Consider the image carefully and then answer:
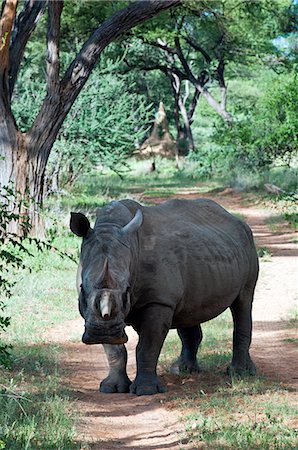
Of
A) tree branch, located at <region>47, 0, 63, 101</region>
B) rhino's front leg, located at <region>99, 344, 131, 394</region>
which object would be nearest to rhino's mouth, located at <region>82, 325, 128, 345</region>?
rhino's front leg, located at <region>99, 344, 131, 394</region>

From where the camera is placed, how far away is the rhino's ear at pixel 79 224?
6.52 m

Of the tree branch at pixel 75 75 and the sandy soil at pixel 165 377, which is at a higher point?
the tree branch at pixel 75 75

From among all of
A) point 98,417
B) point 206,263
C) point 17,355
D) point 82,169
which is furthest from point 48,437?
point 82,169

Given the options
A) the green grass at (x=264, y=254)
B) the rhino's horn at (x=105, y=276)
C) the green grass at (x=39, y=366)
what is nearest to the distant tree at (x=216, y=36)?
the green grass at (x=264, y=254)

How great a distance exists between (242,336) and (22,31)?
8.55m

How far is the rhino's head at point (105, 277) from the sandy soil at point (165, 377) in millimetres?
586

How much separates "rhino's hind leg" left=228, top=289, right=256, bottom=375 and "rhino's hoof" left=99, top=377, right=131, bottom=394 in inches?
43.7

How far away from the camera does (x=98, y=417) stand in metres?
6.30

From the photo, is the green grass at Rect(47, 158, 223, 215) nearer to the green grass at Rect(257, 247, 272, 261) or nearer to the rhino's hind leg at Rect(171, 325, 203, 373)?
the green grass at Rect(257, 247, 272, 261)

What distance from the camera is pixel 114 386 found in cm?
718

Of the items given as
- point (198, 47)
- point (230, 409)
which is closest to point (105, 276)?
point (230, 409)

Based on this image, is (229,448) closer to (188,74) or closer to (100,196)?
(100,196)

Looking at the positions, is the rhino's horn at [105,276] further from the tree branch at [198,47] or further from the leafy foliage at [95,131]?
the tree branch at [198,47]

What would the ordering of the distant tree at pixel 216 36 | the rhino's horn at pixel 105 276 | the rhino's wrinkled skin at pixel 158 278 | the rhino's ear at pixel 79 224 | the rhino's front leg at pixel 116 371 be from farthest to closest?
the distant tree at pixel 216 36 → the rhino's front leg at pixel 116 371 → the rhino's ear at pixel 79 224 → the rhino's wrinkled skin at pixel 158 278 → the rhino's horn at pixel 105 276
